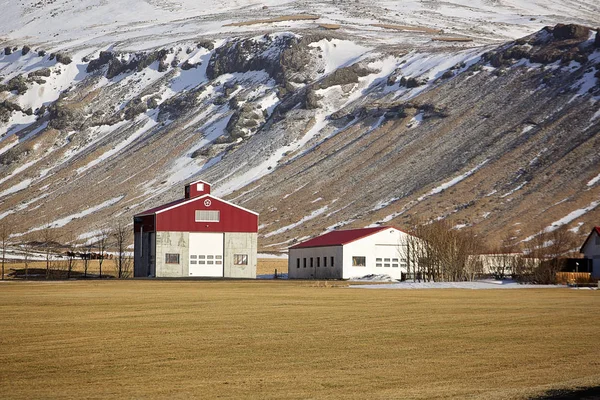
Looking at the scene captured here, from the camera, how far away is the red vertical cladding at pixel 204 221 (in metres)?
89.1

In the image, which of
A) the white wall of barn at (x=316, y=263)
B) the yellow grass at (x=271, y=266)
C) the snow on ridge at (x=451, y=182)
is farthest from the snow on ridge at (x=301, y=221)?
the white wall of barn at (x=316, y=263)

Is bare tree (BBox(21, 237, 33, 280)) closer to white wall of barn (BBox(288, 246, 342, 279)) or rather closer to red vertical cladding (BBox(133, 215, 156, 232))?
red vertical cladding (BBox(133, 215, 156, 232))

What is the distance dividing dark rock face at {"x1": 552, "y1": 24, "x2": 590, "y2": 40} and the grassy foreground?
476 ft

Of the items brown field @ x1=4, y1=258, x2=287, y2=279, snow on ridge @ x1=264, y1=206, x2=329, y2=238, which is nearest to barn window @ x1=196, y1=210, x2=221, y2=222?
brown field @ x1=4, y1=258, x2=287, y2=279

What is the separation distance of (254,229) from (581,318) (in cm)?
5749

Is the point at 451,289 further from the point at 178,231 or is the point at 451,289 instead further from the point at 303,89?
the point at 303,89

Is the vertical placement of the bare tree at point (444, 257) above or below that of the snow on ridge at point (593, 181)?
below

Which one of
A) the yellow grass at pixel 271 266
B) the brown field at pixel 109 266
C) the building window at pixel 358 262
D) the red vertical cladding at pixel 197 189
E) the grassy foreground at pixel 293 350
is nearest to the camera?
the grassy foreground at pixel 293 350

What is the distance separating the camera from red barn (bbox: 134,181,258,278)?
292ft

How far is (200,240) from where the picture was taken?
90.1 meters

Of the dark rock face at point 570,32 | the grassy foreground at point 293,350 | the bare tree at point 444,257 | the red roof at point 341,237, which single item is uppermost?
the dark rock face at point 570,32

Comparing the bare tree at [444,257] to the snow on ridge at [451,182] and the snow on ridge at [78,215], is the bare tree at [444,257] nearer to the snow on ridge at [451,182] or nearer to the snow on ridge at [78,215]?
the snow on ridge at [451,182]

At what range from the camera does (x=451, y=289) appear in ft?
203

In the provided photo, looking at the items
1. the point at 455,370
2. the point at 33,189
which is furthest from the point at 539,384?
the point at 33,189
